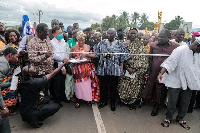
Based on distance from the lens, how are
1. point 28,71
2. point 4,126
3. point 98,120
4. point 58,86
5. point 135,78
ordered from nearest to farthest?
point 4,126
point 28,71
point 98,120
point 135,78
point 58,86

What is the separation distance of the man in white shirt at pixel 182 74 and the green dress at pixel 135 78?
0.68 metres

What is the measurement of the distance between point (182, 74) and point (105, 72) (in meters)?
1.65

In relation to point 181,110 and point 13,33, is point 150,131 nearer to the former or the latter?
point 181,110

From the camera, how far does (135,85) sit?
4.07 meters

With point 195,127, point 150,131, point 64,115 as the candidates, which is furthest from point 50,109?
point 195,127

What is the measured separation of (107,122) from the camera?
3.48 metres

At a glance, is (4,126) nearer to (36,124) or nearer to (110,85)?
(36,124)

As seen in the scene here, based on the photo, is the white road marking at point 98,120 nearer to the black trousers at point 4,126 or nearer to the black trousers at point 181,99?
the black trousers at point 181,99

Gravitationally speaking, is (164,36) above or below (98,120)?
above

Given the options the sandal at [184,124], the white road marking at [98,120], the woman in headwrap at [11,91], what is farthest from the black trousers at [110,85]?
the woman in headwrap at [11,91]

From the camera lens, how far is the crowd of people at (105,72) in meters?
3.25

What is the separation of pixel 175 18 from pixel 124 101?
80003 mm

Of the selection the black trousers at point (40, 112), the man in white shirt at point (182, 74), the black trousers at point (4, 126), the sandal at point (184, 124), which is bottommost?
the sandal at point (184, 124)

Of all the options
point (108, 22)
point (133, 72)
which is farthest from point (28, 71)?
point (108, 22)
